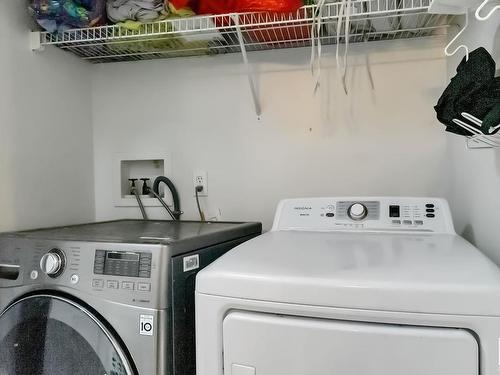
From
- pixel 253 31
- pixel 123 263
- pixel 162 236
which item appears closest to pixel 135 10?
pixel 253 31

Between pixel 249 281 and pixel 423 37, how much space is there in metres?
1.33

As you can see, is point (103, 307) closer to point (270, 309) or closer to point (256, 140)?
point (270, 309)

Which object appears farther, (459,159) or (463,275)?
(459,159)

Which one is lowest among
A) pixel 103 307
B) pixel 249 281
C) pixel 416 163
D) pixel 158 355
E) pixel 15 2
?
pixel 158 355

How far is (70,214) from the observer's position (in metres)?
1.92

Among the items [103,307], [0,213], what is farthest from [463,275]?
[0,213]

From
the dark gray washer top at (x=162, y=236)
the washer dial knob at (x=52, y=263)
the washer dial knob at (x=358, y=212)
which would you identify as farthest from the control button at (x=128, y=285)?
the washer dial knob at (x=358, y=212)

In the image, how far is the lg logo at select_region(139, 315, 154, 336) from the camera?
1.10m

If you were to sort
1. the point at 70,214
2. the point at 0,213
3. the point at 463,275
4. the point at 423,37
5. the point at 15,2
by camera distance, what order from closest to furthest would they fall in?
1. the point at 463,275
2. the point at 0,213
3. the point at 15,2
4. the point at 423,37
5. the point at 70,214

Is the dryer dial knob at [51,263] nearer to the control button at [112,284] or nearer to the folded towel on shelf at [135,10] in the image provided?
the control button at [112,284]

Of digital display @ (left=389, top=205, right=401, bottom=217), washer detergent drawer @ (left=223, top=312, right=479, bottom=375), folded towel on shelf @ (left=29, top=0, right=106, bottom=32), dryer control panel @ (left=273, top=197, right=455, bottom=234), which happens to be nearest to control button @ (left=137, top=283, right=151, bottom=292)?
washer detergent drawer @ (left=223, top=312, right=479, bottom=375)

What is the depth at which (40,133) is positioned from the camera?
1736 millimetres

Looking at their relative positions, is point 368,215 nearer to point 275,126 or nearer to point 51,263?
point 275,126

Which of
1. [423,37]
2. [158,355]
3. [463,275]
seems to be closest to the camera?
[463,275]
